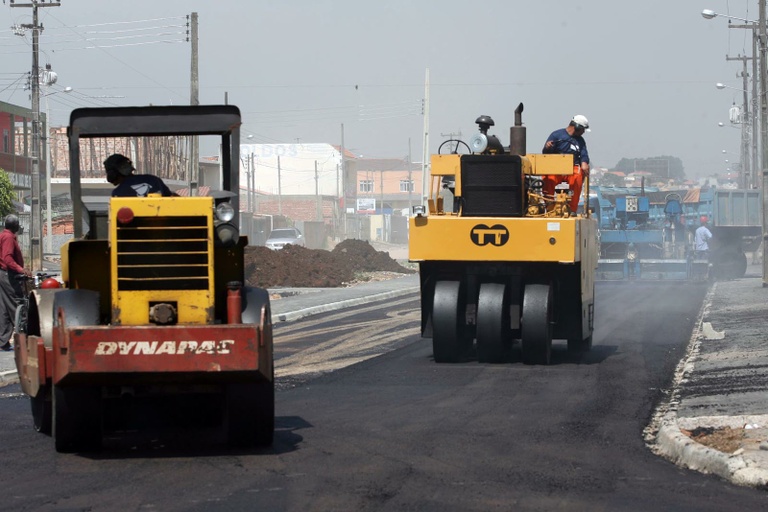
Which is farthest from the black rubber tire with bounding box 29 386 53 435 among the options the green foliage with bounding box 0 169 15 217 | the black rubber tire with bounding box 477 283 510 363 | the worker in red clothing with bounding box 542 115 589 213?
the green foliage with bounding box 0 169 15 217

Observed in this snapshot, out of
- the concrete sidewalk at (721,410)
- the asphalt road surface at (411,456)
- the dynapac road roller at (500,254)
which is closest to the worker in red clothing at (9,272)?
the asphalt road surface at (411,456)

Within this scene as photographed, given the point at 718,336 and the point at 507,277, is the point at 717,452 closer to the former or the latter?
the point at 507,277

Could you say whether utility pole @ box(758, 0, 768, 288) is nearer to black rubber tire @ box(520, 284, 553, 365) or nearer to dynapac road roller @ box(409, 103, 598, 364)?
dynapac road roller @ box(409, 103, 598, 364)

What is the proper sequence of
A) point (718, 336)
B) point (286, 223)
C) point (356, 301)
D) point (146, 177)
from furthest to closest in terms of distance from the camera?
point (286, 223) → point (356, 301) → point (718, 336) → point (146, 177)

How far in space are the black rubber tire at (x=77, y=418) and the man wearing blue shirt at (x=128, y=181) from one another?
1.40 m

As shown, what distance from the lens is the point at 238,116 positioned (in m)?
8.71

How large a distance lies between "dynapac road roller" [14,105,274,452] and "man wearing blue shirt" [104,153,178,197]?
3 centimetres

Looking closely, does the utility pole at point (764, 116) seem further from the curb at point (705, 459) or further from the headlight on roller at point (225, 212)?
the headlight on roller at point (225, 212)

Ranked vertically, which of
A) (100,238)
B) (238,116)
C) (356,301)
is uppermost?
(238,116)

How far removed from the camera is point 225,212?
7969 millimetres

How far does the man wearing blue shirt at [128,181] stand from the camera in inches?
328

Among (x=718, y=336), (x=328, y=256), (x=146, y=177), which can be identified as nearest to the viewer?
(x=146, y=177)

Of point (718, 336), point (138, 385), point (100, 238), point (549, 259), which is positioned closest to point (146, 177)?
point (100, 238)

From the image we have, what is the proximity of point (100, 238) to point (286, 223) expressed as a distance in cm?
8196
